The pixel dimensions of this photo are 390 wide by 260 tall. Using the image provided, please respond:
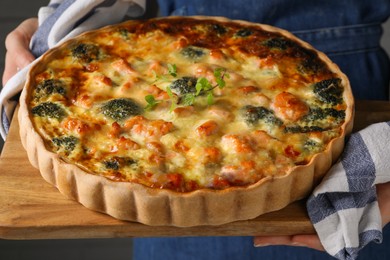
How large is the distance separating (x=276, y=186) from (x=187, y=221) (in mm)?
275

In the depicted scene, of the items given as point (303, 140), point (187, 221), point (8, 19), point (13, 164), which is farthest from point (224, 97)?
point (8, 19)

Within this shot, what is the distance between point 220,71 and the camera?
96.7 inches

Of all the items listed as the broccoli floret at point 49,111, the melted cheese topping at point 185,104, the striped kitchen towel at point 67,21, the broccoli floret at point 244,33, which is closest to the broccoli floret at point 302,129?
the melted cheese topping at point 185,104

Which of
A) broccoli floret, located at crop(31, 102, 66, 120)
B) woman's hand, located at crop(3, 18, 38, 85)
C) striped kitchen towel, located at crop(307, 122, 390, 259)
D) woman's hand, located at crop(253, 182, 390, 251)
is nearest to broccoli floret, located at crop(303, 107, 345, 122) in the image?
striped kitchen towel, located at crop(307, 122, 390, 259)

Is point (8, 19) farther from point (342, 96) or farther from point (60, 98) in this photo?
point (342, 96)

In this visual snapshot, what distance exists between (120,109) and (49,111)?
0.75 feet

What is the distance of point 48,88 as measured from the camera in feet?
7.91

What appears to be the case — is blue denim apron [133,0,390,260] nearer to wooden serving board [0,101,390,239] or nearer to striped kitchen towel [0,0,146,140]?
striped kitchen towel [0,0,146,140]

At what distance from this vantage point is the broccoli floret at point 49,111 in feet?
7.54

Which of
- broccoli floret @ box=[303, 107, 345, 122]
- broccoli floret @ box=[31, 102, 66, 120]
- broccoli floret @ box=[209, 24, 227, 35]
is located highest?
broccoli floret @ box=[31, 102, 66, 120]

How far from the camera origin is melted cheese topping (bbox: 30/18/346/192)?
212cm

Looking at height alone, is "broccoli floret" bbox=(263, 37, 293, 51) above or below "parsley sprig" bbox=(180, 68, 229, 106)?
below

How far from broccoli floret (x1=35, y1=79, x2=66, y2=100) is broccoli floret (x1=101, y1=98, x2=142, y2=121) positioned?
0.63ft

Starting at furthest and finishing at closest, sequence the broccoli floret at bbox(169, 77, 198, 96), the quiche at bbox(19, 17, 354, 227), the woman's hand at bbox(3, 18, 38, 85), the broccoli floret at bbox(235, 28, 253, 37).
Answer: the woman's hand at bbox(3, 18, 38, 85) → the broccoli floret at bbox(235, 28, 253, 37) → the broccoli floret at bbox(169, 77, 198, 96) → the quiche at bbox(19, 17, 354, 227)
